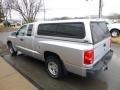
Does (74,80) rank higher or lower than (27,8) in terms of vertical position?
lower

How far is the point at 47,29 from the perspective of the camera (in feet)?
17.7

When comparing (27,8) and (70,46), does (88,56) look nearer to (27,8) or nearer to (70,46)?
(70,46)

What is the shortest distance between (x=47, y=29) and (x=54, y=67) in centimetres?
132

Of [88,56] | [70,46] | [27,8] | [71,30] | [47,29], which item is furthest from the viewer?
[27,8]

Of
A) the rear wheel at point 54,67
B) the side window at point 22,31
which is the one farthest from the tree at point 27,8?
the rear wheel at point 54,67

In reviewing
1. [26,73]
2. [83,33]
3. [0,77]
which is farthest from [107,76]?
[0,77]

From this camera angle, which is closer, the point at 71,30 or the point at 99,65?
the point at 99,65

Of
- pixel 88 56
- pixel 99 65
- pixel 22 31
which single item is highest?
pixel 22 31

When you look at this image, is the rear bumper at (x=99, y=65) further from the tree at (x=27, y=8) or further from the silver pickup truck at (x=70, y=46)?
the tree at (x=27, y=8)

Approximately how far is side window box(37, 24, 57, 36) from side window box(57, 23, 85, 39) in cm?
25

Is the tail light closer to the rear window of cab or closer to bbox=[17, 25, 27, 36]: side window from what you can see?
the rear window of cab

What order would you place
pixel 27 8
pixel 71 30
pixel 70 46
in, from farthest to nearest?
1. pixel 27 8
2. pixel 71 30
3. pixel 70 46

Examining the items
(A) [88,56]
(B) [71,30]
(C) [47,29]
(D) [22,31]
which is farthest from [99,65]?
(D) [22,31]

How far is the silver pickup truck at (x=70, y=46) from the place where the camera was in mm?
4062
